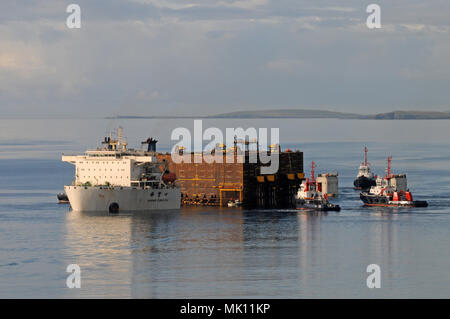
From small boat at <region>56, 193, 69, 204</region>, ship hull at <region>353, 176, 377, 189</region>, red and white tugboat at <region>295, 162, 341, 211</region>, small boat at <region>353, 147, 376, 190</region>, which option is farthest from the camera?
small boat at <region>353, 147, 376, 190</region>

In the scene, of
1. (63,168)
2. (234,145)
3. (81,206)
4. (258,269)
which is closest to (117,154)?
(81,206)

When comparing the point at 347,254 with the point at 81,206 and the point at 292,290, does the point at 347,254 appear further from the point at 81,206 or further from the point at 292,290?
the point at 81,206

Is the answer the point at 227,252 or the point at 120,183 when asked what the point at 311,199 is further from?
the point at 227,252

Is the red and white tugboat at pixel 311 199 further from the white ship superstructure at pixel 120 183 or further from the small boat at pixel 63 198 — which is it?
the small boat at pixel 63 198

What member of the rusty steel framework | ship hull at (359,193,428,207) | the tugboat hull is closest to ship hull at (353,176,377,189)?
ship hull at (359,193,428,207)

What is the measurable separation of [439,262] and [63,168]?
123 metres

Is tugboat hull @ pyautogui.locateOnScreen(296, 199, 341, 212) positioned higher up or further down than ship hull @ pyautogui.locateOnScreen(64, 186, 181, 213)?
further down

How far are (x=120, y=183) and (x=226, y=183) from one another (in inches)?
533

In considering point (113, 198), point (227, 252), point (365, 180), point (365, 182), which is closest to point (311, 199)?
point (113, 198)

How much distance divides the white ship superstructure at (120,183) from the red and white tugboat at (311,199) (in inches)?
530

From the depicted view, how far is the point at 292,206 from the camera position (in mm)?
111188

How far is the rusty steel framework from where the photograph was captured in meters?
108

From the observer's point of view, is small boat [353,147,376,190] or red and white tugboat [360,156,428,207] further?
small boat [353,147,376,190]

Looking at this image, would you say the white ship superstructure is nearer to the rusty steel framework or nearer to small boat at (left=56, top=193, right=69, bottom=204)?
the rusty steel framework
